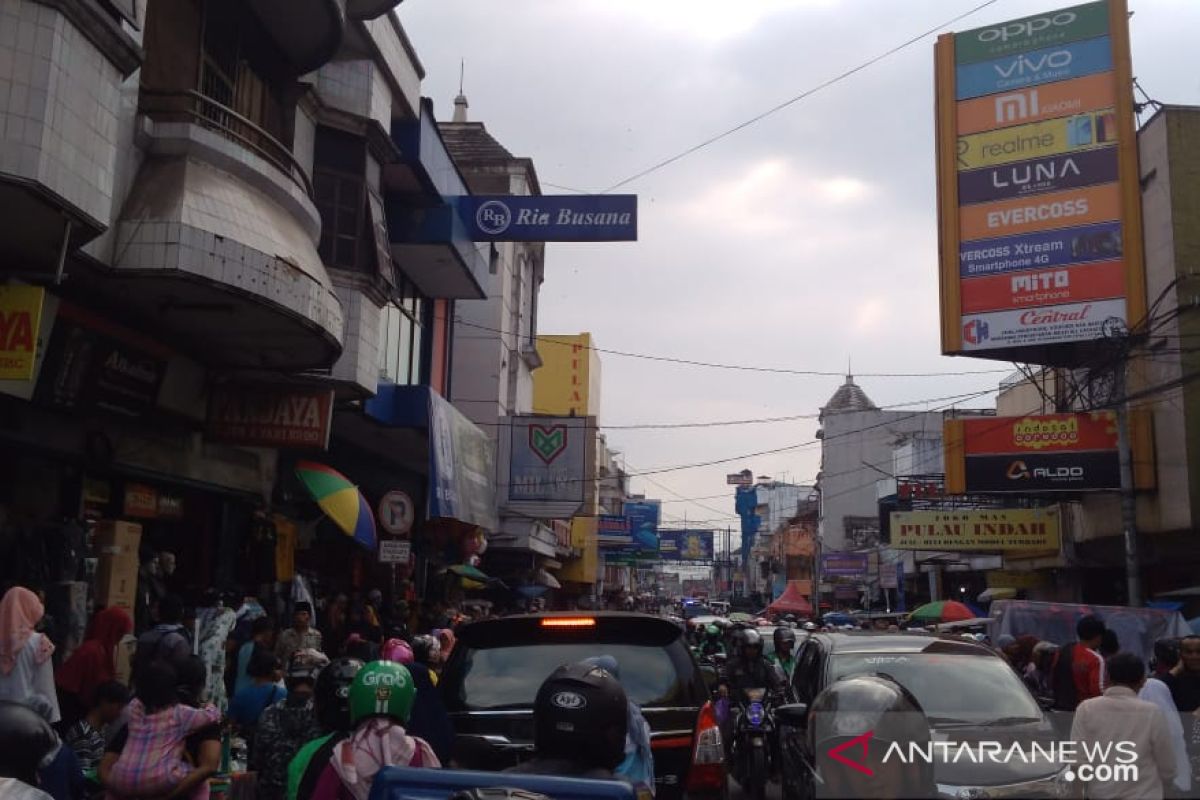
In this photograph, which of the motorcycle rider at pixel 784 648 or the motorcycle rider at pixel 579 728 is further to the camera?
the motorcycle rider at pixel 784 648

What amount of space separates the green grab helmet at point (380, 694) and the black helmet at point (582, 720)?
3.39ft

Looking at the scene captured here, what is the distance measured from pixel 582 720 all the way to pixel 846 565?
49.5 meters

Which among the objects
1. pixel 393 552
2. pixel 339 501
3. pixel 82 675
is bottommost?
pixel 82 675

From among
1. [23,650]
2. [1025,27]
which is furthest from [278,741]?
[1025,27]

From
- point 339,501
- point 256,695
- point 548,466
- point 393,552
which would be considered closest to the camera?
point 256,695

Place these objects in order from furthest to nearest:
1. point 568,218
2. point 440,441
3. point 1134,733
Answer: point 440,441 < point 568,218 < point 1134,733

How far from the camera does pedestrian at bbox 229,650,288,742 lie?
742cm

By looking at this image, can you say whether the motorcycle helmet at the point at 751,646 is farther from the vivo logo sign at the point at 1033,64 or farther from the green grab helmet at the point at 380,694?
the vivo logo sign at the point at 1033,64

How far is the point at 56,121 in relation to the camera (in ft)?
25.5

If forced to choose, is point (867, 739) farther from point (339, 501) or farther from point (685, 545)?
point (685, 545)

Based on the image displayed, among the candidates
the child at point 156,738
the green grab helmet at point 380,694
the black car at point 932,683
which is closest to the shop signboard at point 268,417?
the black car at point 932,683

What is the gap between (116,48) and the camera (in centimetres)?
861

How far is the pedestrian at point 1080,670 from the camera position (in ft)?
30.2

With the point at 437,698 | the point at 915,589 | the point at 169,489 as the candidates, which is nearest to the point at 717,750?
the point at 437,698
